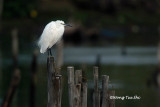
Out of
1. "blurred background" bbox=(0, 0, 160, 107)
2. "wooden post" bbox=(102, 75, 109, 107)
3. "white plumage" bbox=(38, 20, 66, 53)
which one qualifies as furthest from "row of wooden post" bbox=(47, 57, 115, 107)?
"blurred background" bbox=(0, 0, 160, 107)

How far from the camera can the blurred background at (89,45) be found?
1273 inches

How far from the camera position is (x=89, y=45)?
201 ft

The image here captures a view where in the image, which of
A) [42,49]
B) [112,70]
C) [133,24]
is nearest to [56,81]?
[42,49]

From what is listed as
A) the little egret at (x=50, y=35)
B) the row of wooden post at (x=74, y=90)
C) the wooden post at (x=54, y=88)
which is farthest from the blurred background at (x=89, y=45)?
the wooden post at (x=54, y=88)

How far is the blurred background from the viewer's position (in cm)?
3234

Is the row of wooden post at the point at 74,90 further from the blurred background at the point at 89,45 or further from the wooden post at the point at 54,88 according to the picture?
the blurred background at the point at 89,45

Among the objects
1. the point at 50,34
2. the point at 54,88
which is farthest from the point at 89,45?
the point at 54,88

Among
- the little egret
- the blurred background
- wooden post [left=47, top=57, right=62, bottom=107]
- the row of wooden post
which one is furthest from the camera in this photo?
the blurred background

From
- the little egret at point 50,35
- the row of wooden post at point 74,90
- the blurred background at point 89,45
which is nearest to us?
the row of wooden post at point 74,90

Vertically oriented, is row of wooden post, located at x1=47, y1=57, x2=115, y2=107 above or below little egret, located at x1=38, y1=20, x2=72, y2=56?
below

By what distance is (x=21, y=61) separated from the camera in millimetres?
44844

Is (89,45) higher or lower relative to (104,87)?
higher

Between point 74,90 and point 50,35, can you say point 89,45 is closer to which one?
point 50,35

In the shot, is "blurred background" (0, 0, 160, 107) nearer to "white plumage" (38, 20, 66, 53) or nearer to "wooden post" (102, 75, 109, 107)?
"white plumage" (38, 20, 66, 53)
